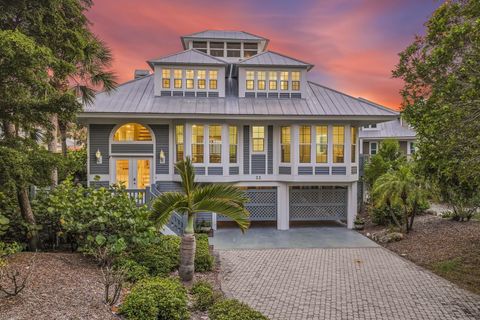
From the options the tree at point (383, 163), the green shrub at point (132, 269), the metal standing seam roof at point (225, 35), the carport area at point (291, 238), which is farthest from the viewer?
the metal standing seam roof at point (225, 35)

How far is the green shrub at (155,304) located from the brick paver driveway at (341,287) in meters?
1.93

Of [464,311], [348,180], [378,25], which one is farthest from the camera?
[378,25]

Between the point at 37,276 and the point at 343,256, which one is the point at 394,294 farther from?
the point at 37,276

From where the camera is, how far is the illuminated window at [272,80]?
14.2m

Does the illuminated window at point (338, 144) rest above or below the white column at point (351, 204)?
above

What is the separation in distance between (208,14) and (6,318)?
1682cm

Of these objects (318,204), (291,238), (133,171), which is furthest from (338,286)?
(133,171)

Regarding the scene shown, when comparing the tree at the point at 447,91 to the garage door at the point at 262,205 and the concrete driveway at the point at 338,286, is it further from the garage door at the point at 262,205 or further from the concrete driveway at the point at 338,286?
the garage door at the point at 262,205

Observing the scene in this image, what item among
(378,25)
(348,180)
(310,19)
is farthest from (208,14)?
(348,180)

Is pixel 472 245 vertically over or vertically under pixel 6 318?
under

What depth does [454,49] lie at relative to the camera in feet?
21.9

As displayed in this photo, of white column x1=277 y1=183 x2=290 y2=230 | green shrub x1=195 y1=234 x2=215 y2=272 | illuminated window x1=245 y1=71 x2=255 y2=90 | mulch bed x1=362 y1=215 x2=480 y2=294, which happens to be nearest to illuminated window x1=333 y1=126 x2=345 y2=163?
white column x1=277 y1=183 x2=290 y2=230

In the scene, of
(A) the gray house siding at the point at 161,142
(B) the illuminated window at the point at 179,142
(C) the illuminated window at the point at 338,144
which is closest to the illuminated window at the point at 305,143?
(C) the illuminated window at the point at 338,144

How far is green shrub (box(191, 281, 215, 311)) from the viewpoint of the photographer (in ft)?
17.5
